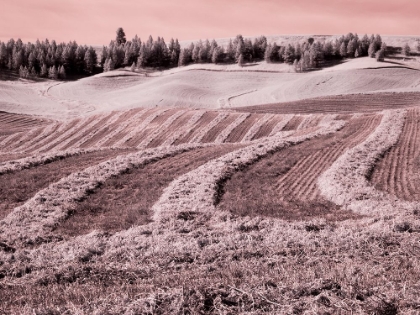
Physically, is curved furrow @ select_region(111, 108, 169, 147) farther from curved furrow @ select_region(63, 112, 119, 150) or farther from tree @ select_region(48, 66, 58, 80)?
tree @ select_region(48, 66, 58, 80)

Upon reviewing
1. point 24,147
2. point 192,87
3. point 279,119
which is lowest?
point 24,147

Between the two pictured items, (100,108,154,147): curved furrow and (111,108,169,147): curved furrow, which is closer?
(111,108,169,147): curved furrow

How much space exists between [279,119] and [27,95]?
91.5 m

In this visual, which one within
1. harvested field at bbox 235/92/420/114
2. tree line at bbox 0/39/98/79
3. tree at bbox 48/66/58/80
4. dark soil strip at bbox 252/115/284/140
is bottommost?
dark soil strip at bbox 252/115/284/140

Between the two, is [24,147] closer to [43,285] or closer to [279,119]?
[279,119]

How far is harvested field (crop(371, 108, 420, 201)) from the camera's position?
18.4 metres

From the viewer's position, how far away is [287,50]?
147 m

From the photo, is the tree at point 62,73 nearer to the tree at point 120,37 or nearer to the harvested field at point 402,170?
the tree at point 120,37

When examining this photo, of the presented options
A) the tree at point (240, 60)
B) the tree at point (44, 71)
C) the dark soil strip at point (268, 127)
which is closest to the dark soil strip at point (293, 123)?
the dark soil strip at point (268, 127)

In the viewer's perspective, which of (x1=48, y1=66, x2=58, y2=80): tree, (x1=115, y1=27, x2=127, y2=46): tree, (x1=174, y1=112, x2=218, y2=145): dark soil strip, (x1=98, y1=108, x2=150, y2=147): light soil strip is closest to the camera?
(x1=174, y1=112, x2=218, y2=145): dark soil strip

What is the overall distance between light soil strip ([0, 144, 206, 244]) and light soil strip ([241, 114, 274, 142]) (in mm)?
17603

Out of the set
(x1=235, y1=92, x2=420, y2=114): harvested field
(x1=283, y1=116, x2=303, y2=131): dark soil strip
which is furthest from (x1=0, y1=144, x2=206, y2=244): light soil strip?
(x1=235, y1=92, x2=420, y2=114): harvested field

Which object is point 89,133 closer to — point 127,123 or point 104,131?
point 104,131

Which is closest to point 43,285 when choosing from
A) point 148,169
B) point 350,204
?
point 350,204
